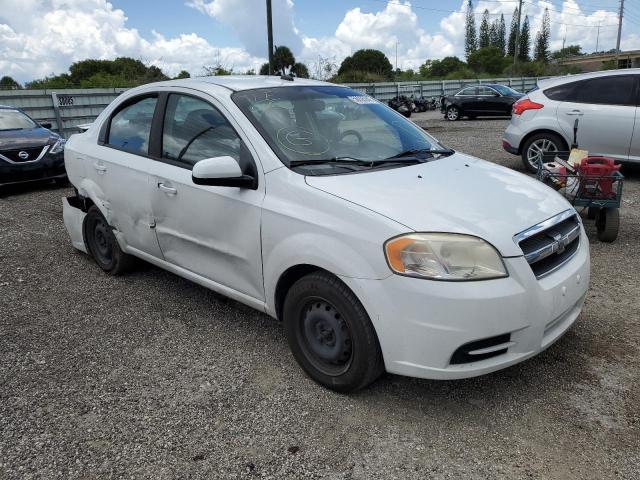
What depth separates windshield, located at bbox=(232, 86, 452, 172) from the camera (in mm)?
3197

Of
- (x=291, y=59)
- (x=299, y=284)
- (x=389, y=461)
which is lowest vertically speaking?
(x=389, y=461)

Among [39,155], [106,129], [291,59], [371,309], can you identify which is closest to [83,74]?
[291,59]

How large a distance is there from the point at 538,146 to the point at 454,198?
625 cm

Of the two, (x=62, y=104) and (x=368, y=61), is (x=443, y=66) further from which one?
(x=62, y=104)

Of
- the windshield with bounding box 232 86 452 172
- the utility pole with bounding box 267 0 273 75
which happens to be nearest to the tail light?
the windshield with bounding box 232 86 452 172

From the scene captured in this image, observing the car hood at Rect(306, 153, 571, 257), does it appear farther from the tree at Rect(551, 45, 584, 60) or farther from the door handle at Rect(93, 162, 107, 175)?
the tree at Rect(551, 45, 584, 60)

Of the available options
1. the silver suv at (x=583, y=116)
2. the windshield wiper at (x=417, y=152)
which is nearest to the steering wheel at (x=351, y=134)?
the windshield wiper at (x=417, y=152)

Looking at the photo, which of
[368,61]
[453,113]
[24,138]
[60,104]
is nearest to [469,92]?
[453,113]

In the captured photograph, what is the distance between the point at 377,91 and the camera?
2880 centimetres

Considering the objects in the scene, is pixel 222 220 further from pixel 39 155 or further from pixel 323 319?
pixel 39 155

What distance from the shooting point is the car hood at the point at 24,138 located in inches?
336

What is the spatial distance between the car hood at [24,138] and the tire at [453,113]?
16.4 metres

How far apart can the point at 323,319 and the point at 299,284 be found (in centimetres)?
22

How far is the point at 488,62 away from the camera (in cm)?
6744
